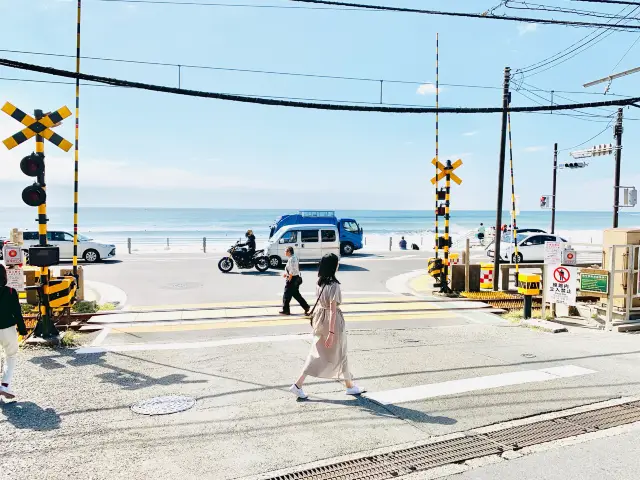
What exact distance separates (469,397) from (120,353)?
216 inches

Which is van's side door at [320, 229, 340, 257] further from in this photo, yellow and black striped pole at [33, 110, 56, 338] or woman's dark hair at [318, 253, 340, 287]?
woman's dark hair at [318, 253, 340, 287]

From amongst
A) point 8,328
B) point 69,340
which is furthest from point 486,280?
point 8,328

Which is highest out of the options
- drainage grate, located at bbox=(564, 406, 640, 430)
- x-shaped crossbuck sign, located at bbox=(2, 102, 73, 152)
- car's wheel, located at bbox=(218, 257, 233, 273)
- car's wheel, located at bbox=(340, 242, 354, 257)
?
x-shaped crossbuck sign, located at bbox=(2, 102, 73, 152)

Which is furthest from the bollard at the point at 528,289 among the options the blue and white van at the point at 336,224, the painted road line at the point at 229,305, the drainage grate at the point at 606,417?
the blue and white van at the point at 336,224

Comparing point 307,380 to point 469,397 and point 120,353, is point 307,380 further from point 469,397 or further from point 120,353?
point 120,353

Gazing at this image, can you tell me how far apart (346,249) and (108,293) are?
1594 centimetres

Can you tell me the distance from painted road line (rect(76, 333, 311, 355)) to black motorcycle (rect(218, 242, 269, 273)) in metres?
10.5

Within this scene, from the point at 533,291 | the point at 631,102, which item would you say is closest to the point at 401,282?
the point at 533,291

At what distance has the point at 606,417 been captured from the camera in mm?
5438

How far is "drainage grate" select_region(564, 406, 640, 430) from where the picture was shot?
17.2 ft

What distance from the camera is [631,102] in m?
10.1

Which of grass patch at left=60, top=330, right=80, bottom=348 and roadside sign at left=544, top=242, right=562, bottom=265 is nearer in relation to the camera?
grass patch at left=60, top=330, right=80, bottom=348

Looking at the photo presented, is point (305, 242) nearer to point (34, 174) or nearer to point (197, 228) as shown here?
point (34, 174)

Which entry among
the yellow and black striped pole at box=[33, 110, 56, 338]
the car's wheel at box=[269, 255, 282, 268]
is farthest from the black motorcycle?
the yellow and black striped pole at box=[33, 110, 56, 338]
